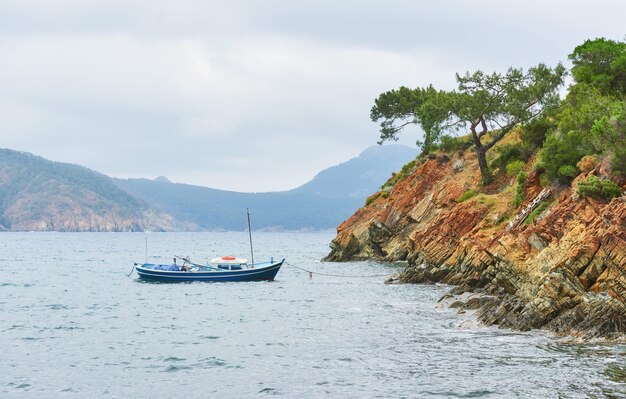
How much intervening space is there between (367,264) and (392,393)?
57.6m

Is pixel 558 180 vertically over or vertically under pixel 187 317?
over

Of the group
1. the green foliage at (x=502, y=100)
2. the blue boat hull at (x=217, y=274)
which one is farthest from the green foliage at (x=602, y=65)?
the blue boat hull at (x=217, y=274)

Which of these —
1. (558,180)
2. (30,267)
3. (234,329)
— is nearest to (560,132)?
(558,180)

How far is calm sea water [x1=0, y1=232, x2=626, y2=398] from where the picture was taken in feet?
80.7

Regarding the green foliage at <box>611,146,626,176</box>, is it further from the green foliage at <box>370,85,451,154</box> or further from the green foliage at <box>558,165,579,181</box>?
the green foliage at <box>370,85,451,154</box>

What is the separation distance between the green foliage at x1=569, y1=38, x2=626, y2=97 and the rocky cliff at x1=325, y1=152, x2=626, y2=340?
9948mm

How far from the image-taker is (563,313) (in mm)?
31906

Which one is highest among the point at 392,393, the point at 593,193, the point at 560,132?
the point at 560,132

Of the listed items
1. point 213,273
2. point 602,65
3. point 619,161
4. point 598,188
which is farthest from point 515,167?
point 213,273

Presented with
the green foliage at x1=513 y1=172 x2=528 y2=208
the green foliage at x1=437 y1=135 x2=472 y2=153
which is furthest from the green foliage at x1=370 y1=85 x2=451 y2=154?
the green foliage at x1=513 y1=172 x2=528 y2=208

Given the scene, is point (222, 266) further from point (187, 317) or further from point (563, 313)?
point (563, 313)

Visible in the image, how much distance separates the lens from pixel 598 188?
37.6m

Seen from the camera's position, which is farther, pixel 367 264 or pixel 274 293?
pixel 367 264

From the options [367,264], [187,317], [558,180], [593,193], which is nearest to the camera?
[593,193]
